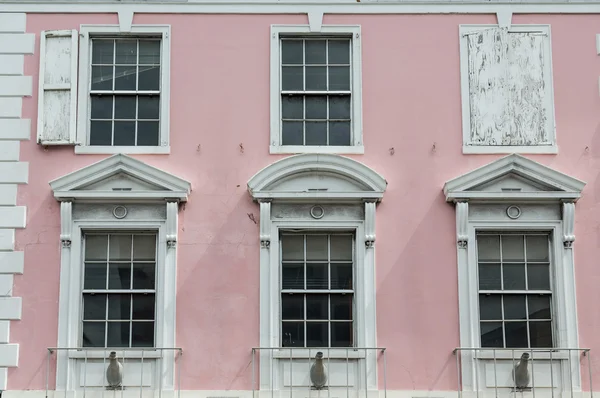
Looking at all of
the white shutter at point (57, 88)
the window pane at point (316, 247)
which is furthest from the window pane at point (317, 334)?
the white shutter at point (57, 88)

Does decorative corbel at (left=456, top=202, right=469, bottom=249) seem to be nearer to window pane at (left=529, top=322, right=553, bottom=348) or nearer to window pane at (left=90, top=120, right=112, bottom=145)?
window pane at (left=529, top=322, right=553, bottom=348)

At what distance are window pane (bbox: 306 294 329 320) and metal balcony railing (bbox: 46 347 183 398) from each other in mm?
1862

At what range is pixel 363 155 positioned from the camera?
17359 mm

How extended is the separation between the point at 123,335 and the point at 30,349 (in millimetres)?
1272

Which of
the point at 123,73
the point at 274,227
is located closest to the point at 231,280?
the point at 274,227

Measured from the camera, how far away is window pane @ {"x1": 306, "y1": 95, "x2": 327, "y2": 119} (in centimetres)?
1764

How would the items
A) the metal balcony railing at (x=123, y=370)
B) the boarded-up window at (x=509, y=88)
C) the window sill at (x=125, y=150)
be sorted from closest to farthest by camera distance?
the metal balcony railing at (x=123, y=370) < the window sill at (x=125, y=150) < the boarded-up window at (x=509, y=88)

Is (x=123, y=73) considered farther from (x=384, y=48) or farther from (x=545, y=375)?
(x=545, y=375)

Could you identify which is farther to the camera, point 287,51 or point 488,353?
point 287,51

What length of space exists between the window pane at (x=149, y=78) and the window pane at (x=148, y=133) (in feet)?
1.78

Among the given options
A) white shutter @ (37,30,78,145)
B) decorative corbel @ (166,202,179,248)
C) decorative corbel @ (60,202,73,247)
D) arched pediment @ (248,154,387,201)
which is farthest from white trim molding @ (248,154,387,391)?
white shutter @ (37,30,78,145)

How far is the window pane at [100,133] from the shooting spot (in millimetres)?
17531

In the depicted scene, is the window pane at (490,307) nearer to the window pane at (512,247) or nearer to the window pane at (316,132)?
the window pane at (512,247)

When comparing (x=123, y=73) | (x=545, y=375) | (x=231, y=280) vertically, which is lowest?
(x=545, y=375)
